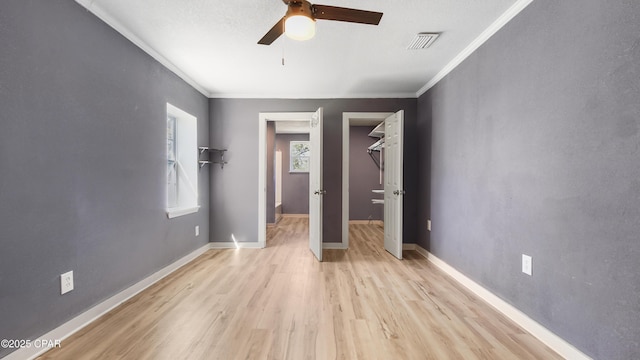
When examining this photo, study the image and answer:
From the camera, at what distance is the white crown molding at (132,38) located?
77.6 inches

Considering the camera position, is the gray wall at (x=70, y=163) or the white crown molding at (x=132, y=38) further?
the white crown molding at (x=132, y=38)

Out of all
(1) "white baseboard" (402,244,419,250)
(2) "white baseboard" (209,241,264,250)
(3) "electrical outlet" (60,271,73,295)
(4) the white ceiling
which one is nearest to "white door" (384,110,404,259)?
(1) "white baseboard" (402,244,419,250)

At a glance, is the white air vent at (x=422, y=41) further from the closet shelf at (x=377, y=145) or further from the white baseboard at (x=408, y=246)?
the white baseboard at (x=408, y=246)

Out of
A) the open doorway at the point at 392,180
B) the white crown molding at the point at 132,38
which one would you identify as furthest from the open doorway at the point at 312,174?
the white crown molding at the point at 132,38

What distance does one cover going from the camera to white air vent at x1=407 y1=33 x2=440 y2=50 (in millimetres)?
2371

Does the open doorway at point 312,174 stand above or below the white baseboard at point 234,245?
above

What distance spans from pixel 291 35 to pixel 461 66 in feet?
6.90

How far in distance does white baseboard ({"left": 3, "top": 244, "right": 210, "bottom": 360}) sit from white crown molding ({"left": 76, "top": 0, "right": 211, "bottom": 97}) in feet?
7.40

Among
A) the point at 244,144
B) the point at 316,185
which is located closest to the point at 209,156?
the point at 244,144

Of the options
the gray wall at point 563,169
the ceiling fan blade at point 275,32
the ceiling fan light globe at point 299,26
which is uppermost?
the ceiling fan blade at point 275,32

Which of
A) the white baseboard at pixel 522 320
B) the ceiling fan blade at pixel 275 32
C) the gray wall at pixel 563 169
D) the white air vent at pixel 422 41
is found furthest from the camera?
the white air vent at pixel 422 41

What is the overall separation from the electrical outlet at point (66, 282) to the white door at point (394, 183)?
3.26 m

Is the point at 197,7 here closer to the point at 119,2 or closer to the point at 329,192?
the point at 119,2

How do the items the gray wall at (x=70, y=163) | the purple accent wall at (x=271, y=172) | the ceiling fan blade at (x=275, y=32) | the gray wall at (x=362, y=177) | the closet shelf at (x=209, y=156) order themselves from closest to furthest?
the gray wall at (x=70, y=163) < the ceiling fan blade at (x=275, y=32) < the closet shelf at (x=209, y=156) < the purple accent wall at (x=271, y=172) < the gray wall at (x=362, y=177)
